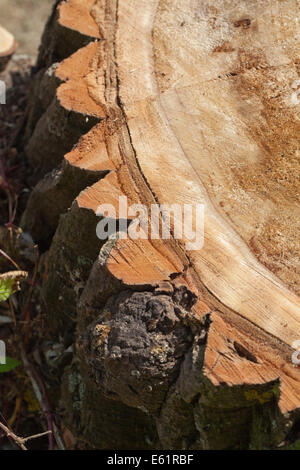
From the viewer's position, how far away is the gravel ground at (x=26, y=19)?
13.5 feet

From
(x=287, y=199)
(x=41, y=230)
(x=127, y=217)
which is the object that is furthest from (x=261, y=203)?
(x=41, y=230)

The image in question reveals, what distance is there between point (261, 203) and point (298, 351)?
51cm

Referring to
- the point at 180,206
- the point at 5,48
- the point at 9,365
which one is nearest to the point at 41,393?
the point at 9,365

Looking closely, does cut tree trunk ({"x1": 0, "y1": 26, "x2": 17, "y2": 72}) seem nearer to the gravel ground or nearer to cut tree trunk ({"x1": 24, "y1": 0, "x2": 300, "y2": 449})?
the gravel ground

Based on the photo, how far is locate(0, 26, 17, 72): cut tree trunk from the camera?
355 centimetres

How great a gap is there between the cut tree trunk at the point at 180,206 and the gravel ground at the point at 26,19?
4.92 feet

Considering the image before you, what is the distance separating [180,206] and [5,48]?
6.78ft

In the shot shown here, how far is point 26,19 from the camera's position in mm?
4320

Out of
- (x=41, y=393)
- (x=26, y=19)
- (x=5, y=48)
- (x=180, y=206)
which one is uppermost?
(x=26, y=19)

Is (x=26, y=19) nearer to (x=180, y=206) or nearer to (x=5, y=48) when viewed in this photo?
(x=5, y=48)

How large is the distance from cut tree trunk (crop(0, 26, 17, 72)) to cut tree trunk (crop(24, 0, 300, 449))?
918 mm

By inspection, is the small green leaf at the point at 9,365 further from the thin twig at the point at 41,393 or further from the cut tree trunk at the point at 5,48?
the cut tree trunk at the point at 5,48

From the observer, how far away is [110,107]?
87.4 inches
